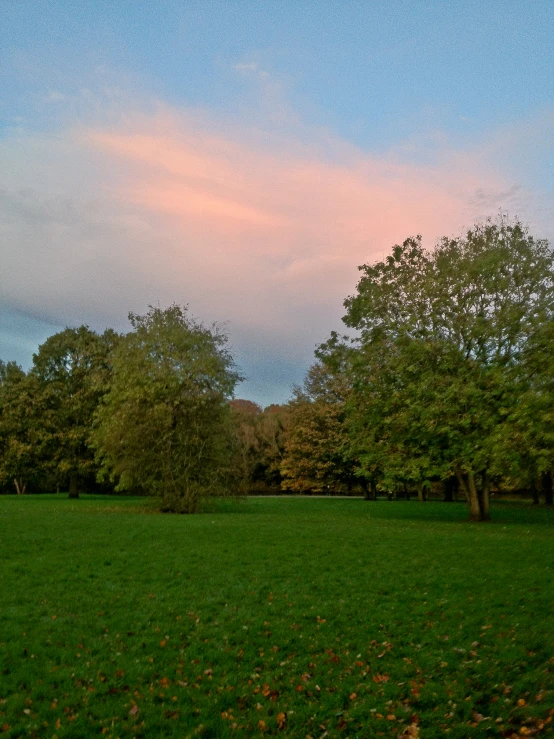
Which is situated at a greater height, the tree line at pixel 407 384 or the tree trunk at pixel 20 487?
the tree line at pixel 407 384

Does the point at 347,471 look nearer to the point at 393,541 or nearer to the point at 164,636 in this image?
the point at 393,541

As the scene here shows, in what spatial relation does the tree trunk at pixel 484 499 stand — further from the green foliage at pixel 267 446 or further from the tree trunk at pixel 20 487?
the tree trunk at pixel 20 487

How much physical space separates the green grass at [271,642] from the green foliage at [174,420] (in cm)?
1478

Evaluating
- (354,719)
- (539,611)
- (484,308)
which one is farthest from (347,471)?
(354,719)

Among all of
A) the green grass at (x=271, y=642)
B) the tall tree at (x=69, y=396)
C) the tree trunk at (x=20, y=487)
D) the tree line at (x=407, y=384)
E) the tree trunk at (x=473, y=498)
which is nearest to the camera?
the green grass at (x=271, y=642)

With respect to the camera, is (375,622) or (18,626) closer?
(18,626)

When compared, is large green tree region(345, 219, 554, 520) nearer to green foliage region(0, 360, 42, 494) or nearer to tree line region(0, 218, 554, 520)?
tree line region(0, 218, 554, 520)

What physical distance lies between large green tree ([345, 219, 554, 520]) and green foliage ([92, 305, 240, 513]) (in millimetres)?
7377

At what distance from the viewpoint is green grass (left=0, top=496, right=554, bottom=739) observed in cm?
660

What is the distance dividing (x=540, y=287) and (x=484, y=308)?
104 inches

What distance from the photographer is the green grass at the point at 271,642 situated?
6598 mm

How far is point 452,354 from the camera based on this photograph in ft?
90.3

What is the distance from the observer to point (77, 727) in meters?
6.16

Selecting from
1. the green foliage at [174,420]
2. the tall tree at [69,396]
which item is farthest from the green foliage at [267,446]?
the green foliage at [174,420]
